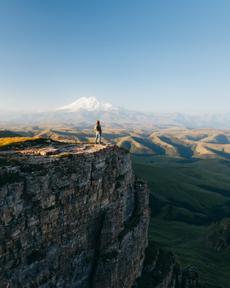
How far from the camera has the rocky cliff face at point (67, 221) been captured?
3625 cm

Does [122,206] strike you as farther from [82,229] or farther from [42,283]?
[42,283]

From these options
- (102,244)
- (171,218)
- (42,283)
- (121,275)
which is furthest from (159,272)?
(171,218)

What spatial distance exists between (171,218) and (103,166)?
15174 cm

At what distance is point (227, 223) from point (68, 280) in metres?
121

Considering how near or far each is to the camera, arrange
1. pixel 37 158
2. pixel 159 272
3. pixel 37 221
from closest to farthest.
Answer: pixel 37 221, pixel 37 158, pixel 159 272

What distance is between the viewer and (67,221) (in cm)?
4400

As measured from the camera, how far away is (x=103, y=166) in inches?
2063

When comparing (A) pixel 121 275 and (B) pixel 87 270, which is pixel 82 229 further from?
(A) pixel 121 275

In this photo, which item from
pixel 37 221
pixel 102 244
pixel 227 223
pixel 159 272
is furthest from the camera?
pixel 227 223

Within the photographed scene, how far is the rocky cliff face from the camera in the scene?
3625cm

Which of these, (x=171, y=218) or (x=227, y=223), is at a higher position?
(x=227, y=223)

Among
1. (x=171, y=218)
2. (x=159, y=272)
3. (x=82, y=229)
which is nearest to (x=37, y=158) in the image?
(x=82, y=229)

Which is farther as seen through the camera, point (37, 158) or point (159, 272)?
point (159, 272)

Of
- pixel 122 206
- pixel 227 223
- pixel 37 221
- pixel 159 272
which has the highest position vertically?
pixel 37 221
